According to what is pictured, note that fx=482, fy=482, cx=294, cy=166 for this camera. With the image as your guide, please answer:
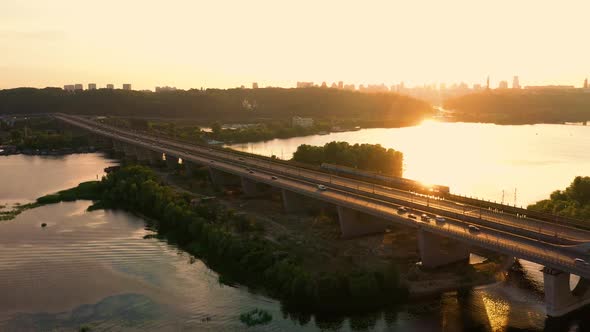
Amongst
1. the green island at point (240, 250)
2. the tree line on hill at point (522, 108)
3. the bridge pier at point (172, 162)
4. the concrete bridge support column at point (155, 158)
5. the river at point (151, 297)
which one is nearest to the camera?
the river at point (151, 297)

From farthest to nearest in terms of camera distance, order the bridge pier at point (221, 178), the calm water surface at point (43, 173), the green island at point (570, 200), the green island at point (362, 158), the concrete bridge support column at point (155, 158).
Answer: the concrete bridge support column at point (155, 158), the calm water surface at point (43, 173), the bridge pier at point (221, 178), the green island at point (362, 158), the green island at point (570, 200)

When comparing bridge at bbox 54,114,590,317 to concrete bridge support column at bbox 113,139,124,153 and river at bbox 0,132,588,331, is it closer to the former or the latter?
river at bbox 0,132,588,331

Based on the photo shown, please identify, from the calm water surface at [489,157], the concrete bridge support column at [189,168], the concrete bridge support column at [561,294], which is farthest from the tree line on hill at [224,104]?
the concrete bridge support column at [561,294]

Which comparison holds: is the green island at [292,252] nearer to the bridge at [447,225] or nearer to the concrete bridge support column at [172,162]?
the bridge at [447,225]

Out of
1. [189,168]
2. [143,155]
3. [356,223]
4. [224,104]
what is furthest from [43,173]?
[224,104]

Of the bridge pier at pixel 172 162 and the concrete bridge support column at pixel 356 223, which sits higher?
the bridge pier at pixel 172 162

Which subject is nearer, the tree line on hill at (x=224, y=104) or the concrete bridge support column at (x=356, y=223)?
the concrete bridge support column at (x=356, y=223)

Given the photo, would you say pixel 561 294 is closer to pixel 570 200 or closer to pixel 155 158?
pixel 570 200
